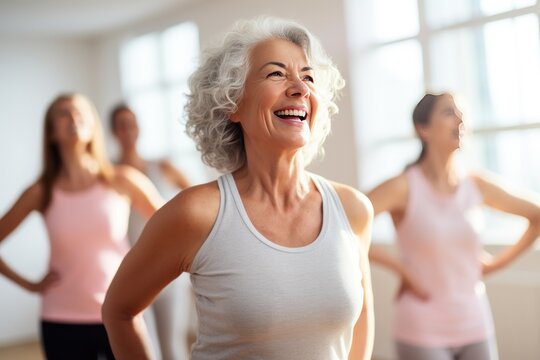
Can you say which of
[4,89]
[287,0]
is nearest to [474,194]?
[287,0]

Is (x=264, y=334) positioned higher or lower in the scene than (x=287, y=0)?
lower

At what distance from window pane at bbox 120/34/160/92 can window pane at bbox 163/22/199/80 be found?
0.16m

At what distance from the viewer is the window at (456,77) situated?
3.45m

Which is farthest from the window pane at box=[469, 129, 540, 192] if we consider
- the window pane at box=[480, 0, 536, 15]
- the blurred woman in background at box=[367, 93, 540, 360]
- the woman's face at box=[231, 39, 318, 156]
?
the woman's face at box=[231, 39, 318, 156]

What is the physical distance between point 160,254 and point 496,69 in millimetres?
2781

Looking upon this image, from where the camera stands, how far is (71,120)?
244 cm

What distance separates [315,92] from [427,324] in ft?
3.15

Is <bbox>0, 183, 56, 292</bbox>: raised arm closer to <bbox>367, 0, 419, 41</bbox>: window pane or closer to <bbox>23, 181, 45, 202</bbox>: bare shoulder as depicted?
<bbox>23, 181, 45, 202</bbox>: bare shoulder

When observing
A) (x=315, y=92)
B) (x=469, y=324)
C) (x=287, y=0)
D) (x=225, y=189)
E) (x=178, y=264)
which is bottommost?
(x=469, y=324)

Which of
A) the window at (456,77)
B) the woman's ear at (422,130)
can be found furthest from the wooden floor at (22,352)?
the woman's ear at (422,130)

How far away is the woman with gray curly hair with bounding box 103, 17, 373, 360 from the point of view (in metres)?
1.18

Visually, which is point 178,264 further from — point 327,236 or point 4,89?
point 4,89

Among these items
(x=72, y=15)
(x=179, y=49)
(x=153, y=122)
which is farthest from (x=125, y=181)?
(x=153, y=122)

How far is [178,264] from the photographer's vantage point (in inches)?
48.1
